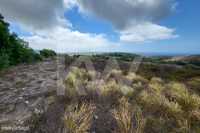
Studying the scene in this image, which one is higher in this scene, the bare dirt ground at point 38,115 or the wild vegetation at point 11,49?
the wild vegetation at point 11,49

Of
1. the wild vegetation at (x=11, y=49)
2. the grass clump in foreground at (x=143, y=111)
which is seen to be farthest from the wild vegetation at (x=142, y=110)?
the wild vegetation at (x=11, y=49)

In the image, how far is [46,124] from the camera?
253 centimetres

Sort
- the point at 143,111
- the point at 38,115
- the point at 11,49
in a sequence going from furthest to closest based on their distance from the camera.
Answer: the point at 11,49
the point at 143,111
the point at 38,115

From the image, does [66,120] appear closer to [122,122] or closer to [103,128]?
[103,128]

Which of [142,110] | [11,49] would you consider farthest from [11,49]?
[142,110]

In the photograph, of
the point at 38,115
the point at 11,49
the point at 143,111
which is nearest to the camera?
the point at 38,115

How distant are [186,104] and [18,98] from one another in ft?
14.3

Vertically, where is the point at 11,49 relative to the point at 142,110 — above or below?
above

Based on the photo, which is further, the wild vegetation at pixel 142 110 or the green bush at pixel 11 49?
the green bush at pixel 11 49

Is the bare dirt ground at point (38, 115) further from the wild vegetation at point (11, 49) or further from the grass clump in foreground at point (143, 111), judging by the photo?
the wild vegetation at point (11, 49)

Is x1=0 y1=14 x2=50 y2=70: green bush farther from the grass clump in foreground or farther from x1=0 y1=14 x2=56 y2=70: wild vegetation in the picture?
the grass clump in foreground

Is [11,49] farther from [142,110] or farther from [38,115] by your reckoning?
[142,110]

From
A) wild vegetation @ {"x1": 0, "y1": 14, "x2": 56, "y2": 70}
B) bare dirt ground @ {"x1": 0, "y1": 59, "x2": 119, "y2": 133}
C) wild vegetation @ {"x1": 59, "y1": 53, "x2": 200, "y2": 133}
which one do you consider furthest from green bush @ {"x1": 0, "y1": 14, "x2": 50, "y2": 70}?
wild vegetation @ {"x1": 59, "y1": 53, "x2": 200, "y2": 133}

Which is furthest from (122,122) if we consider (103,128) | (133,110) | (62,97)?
(62,97)
